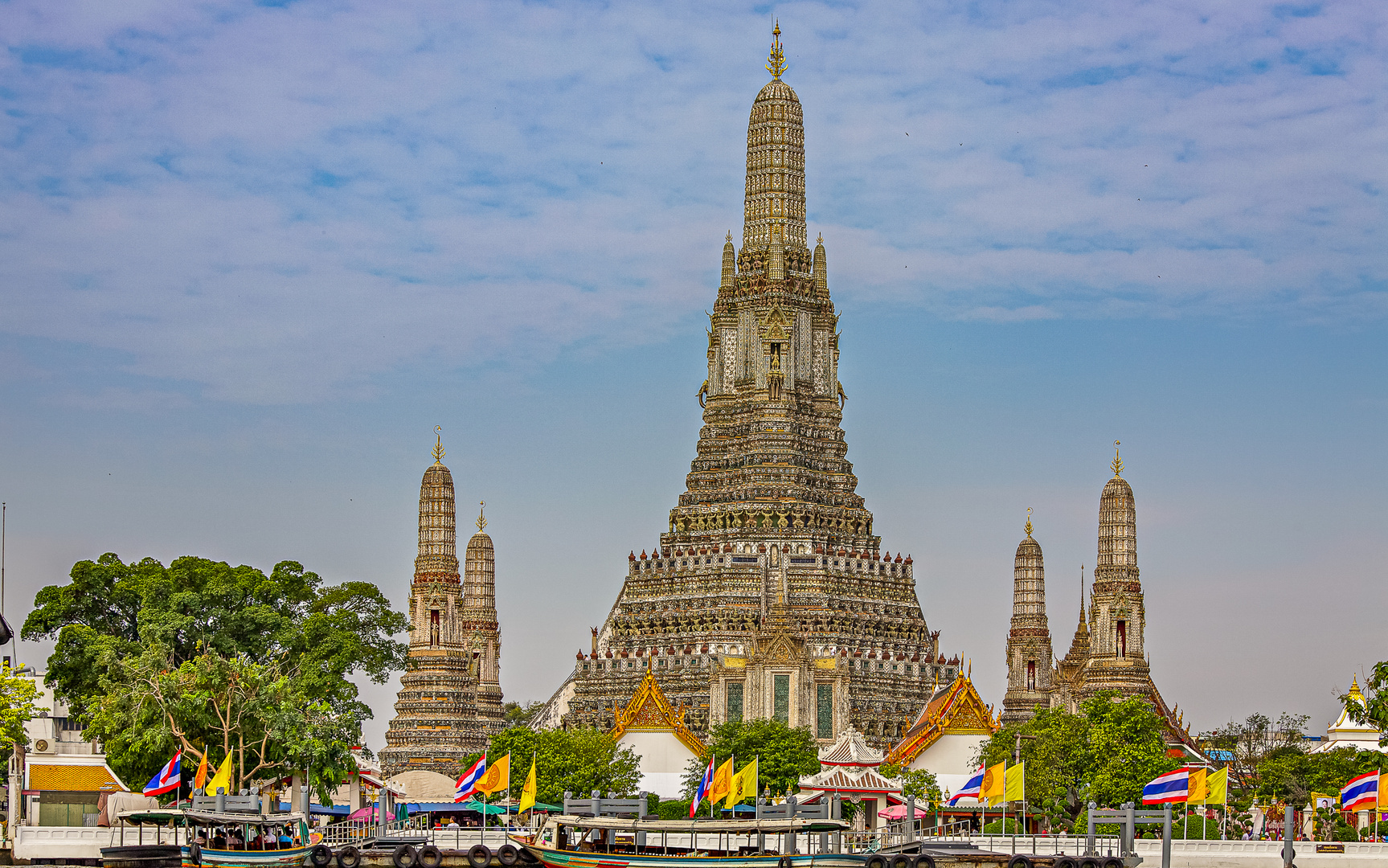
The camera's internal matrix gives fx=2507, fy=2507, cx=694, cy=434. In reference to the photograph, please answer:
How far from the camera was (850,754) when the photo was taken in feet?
353

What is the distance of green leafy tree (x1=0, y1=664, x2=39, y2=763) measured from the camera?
90.2m

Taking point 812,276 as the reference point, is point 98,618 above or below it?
below

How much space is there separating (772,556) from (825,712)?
392 inches

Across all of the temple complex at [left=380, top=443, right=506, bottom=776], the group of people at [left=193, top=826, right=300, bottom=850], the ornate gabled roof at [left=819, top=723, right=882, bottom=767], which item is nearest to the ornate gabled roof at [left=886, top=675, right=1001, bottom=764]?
the ornate gabled roof at [left=819, top=723, right=882, bottom=767]

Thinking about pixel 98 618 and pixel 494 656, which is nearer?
pixel 98 618

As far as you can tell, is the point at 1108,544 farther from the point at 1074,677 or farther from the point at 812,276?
the point at 812,276

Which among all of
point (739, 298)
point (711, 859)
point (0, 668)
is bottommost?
point (711, 859)

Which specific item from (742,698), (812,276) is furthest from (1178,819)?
(812,276)

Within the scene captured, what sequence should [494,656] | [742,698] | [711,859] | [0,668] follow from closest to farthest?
[711,859] < [0,668] < [742,698] < [494,656]

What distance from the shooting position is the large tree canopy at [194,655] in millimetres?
92062

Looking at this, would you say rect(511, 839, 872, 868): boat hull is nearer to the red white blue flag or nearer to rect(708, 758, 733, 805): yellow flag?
rect(708, 758, 733, 805): yellow flag

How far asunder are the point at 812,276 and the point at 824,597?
719 inches

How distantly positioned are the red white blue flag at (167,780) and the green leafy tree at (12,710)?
24.4ft

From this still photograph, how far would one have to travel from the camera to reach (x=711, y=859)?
76.9 m
